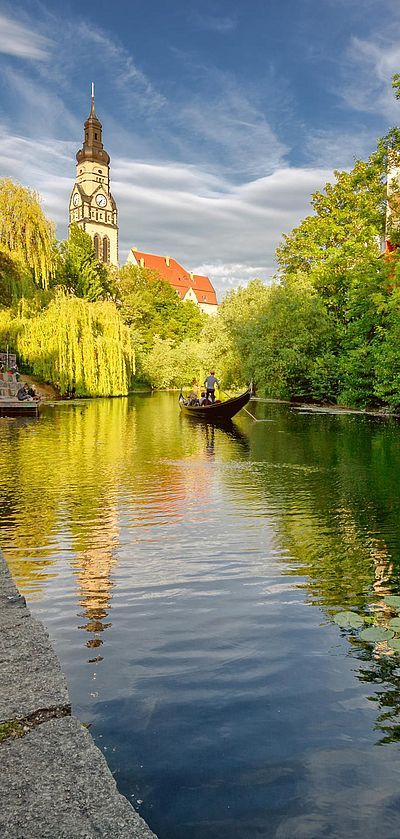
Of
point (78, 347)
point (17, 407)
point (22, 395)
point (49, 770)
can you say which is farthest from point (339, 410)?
point (49, 770)

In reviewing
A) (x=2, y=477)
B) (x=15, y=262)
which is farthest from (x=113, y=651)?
(x=15, y=262)

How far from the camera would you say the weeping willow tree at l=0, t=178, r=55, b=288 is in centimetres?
3353

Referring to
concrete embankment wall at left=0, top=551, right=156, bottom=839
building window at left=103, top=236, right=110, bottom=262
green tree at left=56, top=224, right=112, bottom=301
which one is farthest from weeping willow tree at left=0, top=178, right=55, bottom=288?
building window at left=103, top=236, right=110, bottom=262

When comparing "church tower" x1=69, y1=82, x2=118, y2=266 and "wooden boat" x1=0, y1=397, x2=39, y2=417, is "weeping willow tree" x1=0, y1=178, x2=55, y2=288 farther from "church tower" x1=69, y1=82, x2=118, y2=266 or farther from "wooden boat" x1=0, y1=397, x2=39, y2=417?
"church tower" x1=69, y1=82, x2=118, y2=266

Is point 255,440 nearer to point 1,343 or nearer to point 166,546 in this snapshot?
point 166,546

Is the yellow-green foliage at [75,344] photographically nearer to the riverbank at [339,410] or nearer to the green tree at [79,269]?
the riverbank at [339,410]

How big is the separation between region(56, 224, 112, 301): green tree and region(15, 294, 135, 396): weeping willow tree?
1400 centimetres

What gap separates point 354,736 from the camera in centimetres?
367

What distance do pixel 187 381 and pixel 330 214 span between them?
2348 centimetres

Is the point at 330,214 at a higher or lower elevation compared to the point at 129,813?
higher

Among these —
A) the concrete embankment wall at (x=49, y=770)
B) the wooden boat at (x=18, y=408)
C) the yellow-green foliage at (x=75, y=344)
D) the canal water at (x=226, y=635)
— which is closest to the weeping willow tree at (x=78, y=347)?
the yellow-green foliage at (x=75, y=344)

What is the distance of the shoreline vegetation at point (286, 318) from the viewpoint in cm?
3031

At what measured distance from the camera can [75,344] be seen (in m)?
37.1

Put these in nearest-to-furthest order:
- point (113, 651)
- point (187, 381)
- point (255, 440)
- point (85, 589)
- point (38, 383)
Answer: point (113, 651) → point (85, 589) → point (255, 440) → point (38, 383) → point (187, 381)
